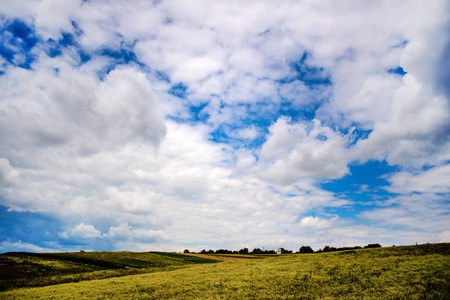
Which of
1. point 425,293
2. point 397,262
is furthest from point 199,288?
point 397,262

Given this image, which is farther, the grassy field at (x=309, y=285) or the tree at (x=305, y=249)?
the tree at (x=305, y=249)

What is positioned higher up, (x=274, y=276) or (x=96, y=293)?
(x=274, y=276)

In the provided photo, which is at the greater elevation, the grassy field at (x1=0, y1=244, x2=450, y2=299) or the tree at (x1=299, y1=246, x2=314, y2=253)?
the grassy field at (x1=0, y1=244, x2=450, y2=299)

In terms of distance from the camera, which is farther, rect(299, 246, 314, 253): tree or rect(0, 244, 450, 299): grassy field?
rect(299, 246, 314, 253): tree

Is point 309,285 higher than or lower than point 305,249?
higher

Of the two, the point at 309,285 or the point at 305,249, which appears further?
the point at 305,249

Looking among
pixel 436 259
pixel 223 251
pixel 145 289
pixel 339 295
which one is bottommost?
pixel 223 251

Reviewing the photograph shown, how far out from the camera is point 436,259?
2631cm

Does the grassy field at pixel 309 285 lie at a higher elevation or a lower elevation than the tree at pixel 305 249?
higher

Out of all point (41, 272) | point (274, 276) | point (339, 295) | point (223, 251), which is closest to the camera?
point (339, 295)

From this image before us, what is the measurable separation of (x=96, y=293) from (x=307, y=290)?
22207 millimetres

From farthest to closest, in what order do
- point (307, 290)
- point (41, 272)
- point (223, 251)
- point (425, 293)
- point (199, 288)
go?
point (223, 251)
point (41, 272)
point (199, 288)
point (307, 290)
point (425, 293)

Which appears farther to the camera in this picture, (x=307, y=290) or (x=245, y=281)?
(x=245, y=281)

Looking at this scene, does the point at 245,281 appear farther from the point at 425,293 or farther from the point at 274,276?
the point at 425,293
